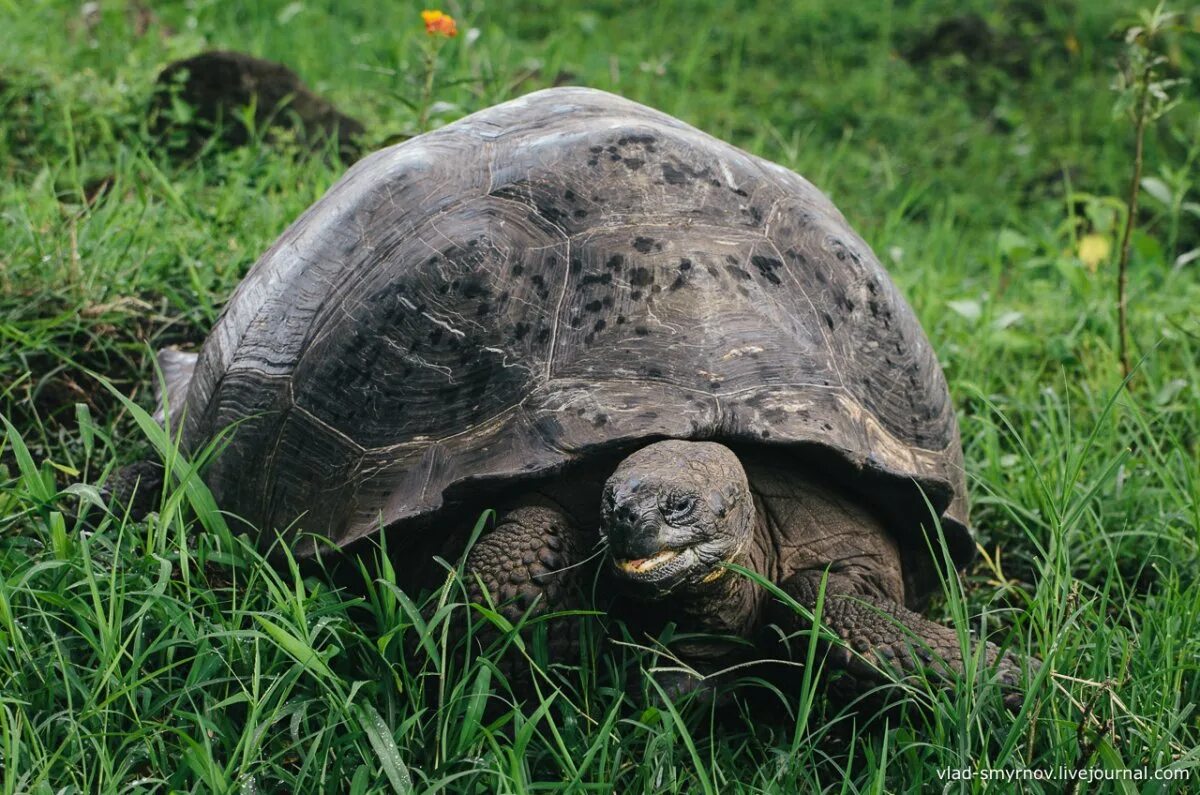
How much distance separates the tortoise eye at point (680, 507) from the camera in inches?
80.7

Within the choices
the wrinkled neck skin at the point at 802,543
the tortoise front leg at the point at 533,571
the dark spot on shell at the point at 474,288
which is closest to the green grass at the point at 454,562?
the tortoise front leg at the point at 533,571

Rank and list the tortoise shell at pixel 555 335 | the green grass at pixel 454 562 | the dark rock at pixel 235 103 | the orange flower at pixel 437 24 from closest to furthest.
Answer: the green grass at pixel 454 562, the tortoise shell at pixel 555 335, the orange flower at pixel 437 24, the dark rock at pixel 235 103

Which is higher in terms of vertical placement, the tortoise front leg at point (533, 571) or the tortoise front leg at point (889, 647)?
the tortoise front leg at point (533, 571)

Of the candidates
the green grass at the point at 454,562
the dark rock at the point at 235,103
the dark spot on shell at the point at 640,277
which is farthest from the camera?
the dark rock at the point at 235,103

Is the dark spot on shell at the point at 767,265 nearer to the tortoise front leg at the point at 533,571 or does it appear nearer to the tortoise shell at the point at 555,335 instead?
the tortoise shell at the point at 555,335

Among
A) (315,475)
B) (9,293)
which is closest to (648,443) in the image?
(315,475)

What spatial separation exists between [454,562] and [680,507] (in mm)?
506

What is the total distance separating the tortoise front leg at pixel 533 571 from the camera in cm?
218

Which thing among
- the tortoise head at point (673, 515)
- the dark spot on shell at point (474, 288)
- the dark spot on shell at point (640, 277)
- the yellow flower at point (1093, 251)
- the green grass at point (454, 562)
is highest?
the dark spot on shell at point (640, 277)

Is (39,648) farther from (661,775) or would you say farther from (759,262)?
(759,262)

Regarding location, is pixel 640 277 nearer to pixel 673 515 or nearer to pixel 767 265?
pixel 767 265

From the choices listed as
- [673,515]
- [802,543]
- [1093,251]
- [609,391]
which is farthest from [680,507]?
[1093,251]

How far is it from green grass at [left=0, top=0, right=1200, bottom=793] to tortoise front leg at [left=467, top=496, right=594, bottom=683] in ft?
0.17

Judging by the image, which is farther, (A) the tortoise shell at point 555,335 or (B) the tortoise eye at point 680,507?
(A) the tortoise shell at point 555,335
